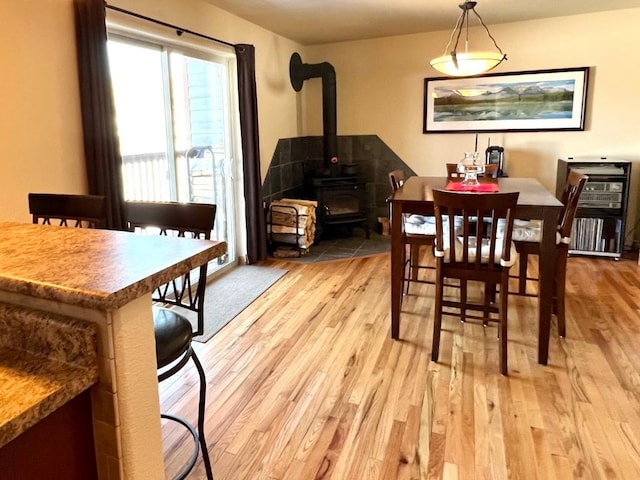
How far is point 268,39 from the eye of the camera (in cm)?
471

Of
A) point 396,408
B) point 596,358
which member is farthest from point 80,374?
point 596,358

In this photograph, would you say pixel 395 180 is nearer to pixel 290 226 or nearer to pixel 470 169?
pixel 470 169

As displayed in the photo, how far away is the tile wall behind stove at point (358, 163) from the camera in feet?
17.7

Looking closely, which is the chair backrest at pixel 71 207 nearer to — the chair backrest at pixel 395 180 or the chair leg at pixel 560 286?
the chair backrest at pixel 395 180

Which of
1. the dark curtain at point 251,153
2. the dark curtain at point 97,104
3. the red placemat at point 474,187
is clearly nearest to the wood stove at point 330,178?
the dark curtain at point 251,153

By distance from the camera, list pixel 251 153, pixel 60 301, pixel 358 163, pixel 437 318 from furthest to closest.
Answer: pixel 358 163 < pixel 251 153 < pixel 437 318 < pixel 60 301

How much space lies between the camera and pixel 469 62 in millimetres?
2881

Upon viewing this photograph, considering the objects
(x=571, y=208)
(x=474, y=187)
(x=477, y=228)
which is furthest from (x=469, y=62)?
(x=477, y=228)

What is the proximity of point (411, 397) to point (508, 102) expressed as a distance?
3714 mm

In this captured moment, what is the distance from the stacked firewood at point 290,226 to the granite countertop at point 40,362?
12.3ft

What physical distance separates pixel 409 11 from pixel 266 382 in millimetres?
3437

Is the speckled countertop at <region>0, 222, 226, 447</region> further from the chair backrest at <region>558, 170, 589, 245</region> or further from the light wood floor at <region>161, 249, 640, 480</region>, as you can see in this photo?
the chair backrest at <region>558, 170, 589, 245</region>

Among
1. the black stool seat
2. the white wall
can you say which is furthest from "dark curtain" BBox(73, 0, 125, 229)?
the white wall

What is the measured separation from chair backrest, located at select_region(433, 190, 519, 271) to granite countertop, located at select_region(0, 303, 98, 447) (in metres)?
1.84
